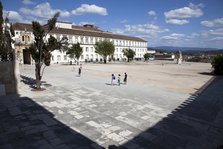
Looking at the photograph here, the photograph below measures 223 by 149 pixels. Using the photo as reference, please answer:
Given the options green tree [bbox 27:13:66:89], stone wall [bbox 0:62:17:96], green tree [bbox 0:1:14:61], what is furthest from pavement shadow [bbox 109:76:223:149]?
green tree [bbox 0:1:14:61]

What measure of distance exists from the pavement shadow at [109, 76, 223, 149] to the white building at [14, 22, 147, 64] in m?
25.4

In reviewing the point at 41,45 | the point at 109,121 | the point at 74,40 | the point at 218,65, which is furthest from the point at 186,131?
the point at 74,40

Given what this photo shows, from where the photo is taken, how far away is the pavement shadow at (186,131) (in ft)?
24.5

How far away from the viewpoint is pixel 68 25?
237 feet

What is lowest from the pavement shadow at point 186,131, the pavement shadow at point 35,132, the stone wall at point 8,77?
the pavement shadow at point 186,131

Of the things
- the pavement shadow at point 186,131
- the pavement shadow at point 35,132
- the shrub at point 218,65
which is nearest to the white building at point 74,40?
the pavement shadow at point 35,132

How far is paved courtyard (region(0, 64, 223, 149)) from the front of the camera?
7.56 meters

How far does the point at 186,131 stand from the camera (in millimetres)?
8758

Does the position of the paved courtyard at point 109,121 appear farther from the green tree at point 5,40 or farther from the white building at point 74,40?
the white building at point 74,40

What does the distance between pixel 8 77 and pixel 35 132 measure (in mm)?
8815

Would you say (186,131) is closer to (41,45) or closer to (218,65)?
(41,45)

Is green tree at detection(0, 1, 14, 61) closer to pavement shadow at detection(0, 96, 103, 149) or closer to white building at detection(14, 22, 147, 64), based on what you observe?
pavement shadow at detection(0, 96, 103, 149)

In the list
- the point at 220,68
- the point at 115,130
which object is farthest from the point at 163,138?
the point at 220,68

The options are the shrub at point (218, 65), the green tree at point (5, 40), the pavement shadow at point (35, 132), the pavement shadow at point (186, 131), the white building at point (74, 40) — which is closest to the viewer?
the pavement shadow at point (35, 132)
